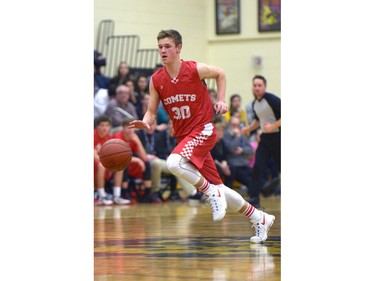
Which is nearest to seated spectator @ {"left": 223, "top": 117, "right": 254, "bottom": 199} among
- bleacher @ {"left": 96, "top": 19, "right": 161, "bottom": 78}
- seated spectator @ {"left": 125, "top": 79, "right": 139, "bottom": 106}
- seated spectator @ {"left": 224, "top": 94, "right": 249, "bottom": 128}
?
seated spectator @ {"left": 224, "top": 94, "right": 249, "bottom": 128}

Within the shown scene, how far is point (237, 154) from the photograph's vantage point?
1644cm

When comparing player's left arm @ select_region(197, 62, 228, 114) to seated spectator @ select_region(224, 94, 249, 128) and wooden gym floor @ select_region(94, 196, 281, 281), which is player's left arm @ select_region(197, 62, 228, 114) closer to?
wooden gym floor @ select_region(94, 196, 281, 281)

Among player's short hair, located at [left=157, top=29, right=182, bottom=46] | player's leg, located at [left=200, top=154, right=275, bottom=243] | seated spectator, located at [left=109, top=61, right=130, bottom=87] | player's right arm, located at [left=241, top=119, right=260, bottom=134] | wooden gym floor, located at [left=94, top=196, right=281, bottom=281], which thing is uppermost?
player's short hair, located at [left=157, top=29, right=182, bottom=46]

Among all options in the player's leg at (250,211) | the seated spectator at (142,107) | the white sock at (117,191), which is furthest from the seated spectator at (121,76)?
the player's leg at (250,211)

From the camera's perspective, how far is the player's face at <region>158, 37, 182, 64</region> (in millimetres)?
8266

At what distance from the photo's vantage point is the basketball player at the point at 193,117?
A: 8117mm

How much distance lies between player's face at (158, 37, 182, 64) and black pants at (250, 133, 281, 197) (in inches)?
179

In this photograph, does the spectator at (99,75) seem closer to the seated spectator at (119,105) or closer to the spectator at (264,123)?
the seated spectator at (119,105)
